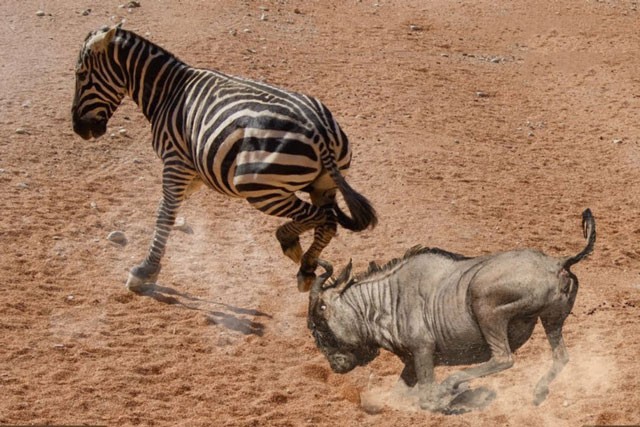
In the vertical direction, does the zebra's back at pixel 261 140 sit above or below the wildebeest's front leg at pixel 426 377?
above

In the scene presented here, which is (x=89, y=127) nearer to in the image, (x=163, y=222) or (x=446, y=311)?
(x=163, y=222)

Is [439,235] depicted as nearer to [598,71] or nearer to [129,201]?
[129,201]

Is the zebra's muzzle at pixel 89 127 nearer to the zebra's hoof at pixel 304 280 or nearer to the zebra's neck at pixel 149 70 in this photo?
the zebra's neck at pixel 149 70

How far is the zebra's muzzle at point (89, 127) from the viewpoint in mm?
9961

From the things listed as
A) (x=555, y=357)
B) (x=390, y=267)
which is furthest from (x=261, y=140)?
(x=555, y=357)

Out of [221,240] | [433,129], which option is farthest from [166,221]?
[433,129]

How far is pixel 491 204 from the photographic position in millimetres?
11328

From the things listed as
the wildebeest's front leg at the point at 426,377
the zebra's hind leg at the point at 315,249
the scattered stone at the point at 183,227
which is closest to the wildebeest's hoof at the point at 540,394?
the wildebeest's front leg at the point at 426,377

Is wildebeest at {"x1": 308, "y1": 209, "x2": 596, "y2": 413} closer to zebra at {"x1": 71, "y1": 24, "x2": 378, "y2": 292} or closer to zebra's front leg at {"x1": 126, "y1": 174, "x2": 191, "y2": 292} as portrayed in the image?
zebra at {"x1": 71, "y1": 24, "x2": 378, "y2": 292}

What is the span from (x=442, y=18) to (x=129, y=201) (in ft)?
31.3

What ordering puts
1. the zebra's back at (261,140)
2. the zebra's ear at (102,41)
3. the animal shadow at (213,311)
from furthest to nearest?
the zebra's ear at (102,41)
the animal shadow at (213,311)
the zebra's back at (261,140)

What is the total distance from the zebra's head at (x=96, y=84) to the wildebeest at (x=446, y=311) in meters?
3.69

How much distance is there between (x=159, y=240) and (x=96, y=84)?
168cm

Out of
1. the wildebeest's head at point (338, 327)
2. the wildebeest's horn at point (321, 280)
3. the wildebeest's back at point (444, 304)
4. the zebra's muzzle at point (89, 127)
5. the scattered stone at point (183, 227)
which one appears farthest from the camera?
the scattered stone at point (183, 227)
